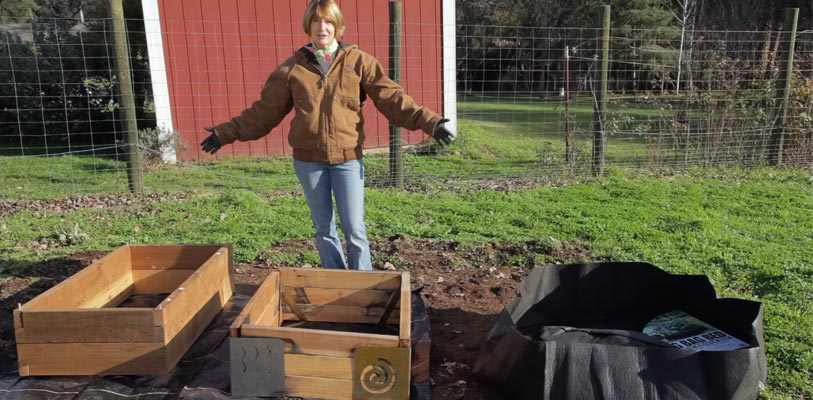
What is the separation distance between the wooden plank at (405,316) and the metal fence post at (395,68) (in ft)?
11.8

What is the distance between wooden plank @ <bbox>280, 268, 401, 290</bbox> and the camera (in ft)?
10.7

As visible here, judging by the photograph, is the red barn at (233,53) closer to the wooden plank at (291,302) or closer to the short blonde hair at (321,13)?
the short blonde hair at (321,13)

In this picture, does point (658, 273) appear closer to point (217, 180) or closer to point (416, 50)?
point (217, 180)

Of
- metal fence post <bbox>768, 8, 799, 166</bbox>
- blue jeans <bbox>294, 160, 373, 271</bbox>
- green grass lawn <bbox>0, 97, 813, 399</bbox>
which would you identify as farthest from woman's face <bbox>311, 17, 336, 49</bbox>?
metal fence post <bbox>768, 8, 799, 166</bbox>

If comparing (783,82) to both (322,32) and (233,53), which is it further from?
(233,53)

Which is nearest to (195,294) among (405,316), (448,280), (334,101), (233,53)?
(405,316)

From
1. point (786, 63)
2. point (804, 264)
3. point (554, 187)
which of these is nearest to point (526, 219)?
point (554, 187)

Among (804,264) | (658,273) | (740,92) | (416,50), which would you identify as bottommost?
(804,264)

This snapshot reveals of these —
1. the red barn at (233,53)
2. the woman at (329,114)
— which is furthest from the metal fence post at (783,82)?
the woman at (329,114)

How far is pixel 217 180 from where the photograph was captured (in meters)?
7.90

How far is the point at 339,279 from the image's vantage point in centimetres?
329

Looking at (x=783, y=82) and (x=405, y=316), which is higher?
(x=783, y=82)

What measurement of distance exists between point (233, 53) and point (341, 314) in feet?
22.9

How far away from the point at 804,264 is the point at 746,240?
1.93ft
